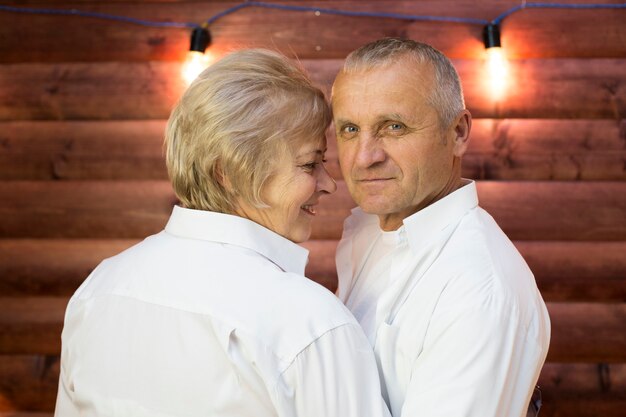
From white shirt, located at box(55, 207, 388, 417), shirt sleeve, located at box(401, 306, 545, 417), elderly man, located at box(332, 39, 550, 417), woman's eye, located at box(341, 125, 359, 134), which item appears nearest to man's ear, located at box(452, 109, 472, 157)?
elderly man, located at box(332, 39, 550, 417)

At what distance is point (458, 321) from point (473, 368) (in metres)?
0.11

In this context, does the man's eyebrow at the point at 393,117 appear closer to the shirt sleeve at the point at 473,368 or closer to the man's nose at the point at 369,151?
the man's nose at the point at 369,151

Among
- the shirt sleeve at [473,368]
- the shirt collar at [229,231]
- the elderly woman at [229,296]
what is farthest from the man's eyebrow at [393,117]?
the shirt sleeve at [473,368]

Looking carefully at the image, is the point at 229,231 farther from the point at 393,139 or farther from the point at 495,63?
the point at 495,63

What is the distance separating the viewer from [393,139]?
1936mm

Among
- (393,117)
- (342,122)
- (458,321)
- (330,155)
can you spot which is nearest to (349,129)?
(342,122)

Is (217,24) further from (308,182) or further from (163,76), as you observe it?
(308,182)

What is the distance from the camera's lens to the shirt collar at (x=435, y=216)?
1.89m

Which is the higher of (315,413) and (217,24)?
(217,24)

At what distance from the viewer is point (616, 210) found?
12.5 feet

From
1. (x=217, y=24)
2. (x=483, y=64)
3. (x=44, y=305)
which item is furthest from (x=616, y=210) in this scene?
(x=44, y=305)

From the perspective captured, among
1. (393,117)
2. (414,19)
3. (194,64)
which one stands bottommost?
(393,117)

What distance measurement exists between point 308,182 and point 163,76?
7.98 feet

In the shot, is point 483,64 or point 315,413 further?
point 483,64
